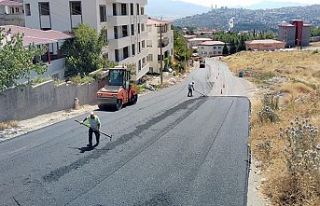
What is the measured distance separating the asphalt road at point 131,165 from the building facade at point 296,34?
130 meters

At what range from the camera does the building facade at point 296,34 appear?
469 ft

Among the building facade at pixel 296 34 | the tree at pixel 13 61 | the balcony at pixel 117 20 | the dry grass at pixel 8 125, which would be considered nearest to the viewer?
the dry grass at pixel 8 125

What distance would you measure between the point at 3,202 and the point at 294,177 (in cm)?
837

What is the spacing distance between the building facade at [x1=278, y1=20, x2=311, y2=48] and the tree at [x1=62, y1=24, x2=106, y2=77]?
4730 inches

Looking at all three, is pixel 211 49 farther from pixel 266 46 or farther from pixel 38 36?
pixel 38 36

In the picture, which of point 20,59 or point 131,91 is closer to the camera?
point 20,59

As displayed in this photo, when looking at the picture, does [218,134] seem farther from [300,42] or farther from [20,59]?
[300,42]

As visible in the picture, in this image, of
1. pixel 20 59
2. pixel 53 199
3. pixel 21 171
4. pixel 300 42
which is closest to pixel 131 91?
pixel 20 59

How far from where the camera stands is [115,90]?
2708cm

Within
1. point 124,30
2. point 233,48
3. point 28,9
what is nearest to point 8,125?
point 28,9

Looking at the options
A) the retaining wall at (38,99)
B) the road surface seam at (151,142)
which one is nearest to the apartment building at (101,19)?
the retaining wall at (38,99)

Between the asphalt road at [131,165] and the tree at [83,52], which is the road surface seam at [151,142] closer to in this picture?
the asphalt road at [131,165]

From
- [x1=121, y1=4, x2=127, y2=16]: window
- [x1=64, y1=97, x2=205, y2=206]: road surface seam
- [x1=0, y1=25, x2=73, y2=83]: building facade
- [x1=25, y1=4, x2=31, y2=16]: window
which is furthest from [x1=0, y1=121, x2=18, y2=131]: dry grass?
[x1=121, y1=4, x2=127, y2=16]: window

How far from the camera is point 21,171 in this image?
46.9ft
